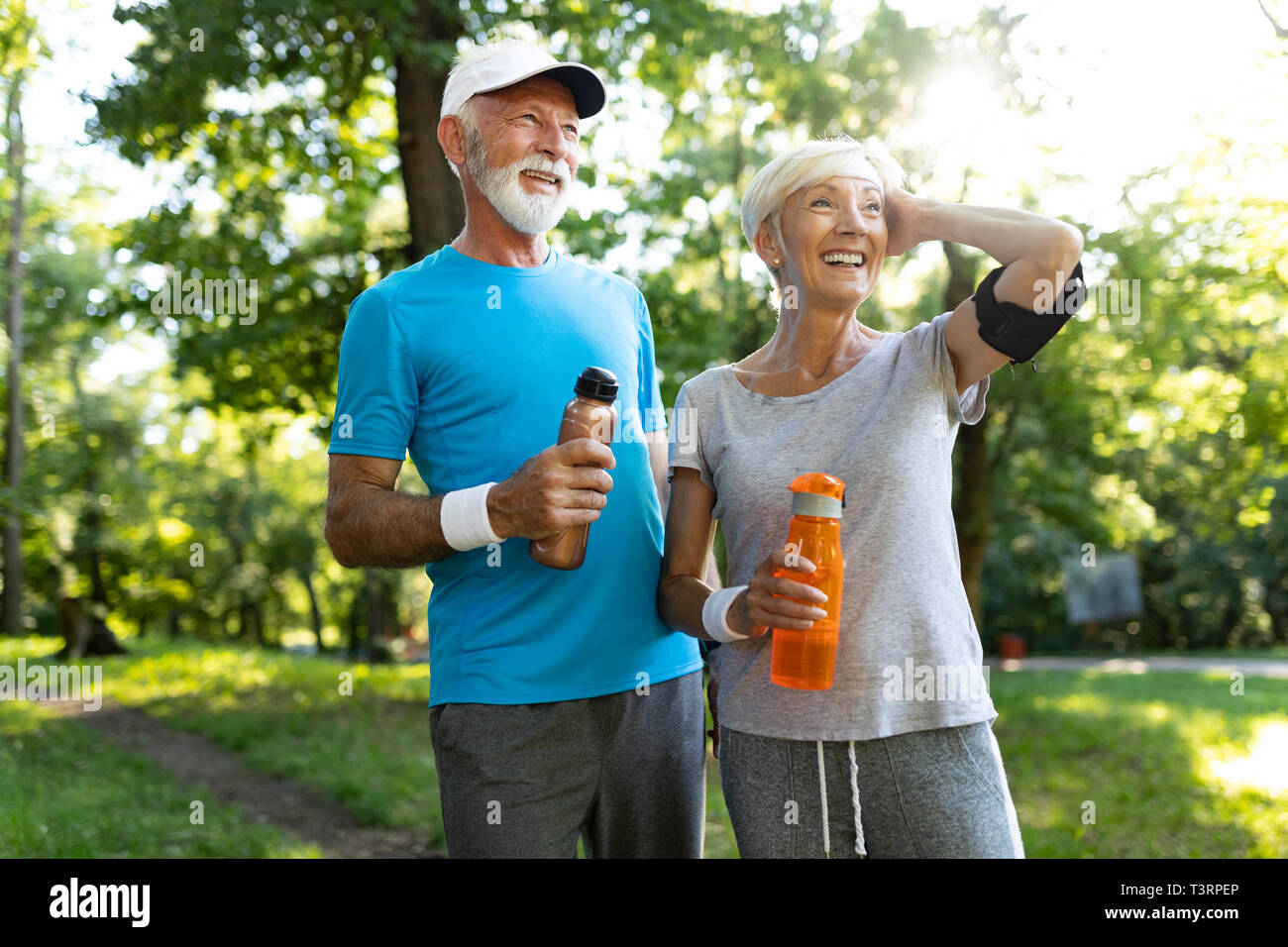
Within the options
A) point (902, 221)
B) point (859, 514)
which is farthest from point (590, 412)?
point (902, 221)

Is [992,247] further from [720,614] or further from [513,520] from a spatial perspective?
[513,520]

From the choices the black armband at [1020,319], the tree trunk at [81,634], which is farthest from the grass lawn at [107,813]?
the tree trunk at [81,634]

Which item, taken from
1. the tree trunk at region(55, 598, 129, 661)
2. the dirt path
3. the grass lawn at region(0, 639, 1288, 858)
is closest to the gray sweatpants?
the grass lawn at region(0, 639, 1288, 858)

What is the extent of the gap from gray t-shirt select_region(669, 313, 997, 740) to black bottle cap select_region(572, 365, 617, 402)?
347 mm

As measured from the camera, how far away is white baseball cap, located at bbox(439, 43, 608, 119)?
2.77m

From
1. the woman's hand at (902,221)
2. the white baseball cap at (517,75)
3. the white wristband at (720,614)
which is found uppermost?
the white baseball cap at (517,75)

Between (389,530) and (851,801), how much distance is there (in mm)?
1274

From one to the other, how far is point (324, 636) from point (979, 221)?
2114 inches

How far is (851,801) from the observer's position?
2.25 meters

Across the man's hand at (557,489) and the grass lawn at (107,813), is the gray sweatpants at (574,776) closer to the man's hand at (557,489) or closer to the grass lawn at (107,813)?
the man's hand at (557,489)

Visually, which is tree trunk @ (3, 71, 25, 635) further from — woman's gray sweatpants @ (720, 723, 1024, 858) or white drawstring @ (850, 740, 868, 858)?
white drawstring @ (850, 740, 868, 858)

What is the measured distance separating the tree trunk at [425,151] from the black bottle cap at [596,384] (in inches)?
279

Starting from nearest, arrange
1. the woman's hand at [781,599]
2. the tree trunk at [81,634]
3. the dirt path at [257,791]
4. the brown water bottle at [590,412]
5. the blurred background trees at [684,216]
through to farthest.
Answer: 1. the woman's hand at [781,599]
2. the brown water bottle at [590,412]
3. the dirt path at [257,791]
4. the blurred background trees at [684,216]
5. the tree trunk at [81,634]

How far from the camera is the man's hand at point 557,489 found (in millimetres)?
2271
